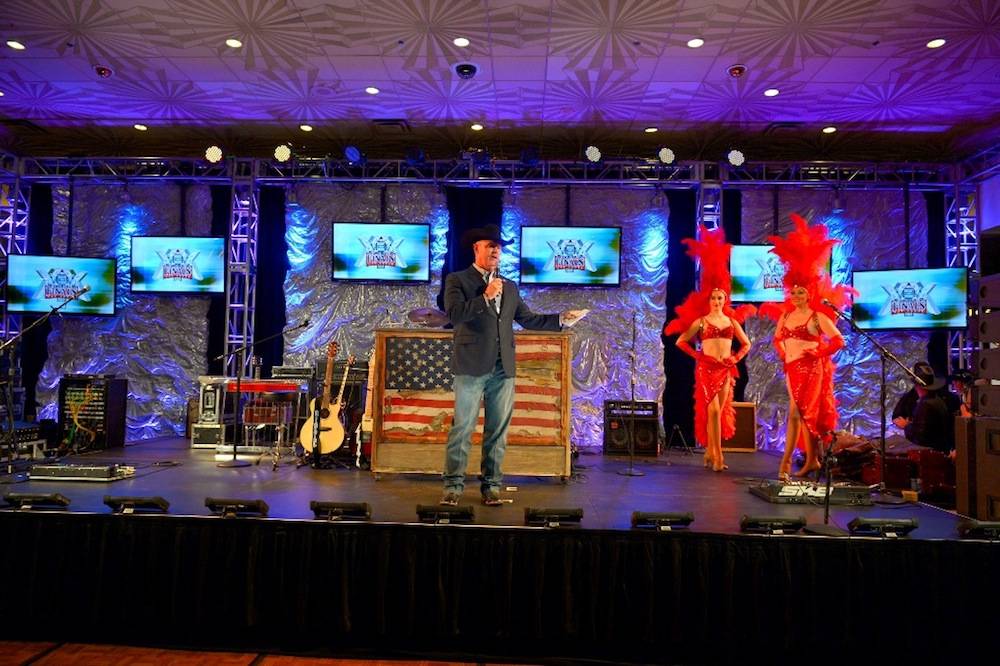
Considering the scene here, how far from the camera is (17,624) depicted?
3.77 metres

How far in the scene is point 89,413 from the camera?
808 centimetres

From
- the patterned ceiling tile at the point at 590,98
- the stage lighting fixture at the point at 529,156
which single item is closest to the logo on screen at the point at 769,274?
the patterned ceiling tile at the point at 590,98

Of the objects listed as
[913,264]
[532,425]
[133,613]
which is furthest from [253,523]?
[913,264]

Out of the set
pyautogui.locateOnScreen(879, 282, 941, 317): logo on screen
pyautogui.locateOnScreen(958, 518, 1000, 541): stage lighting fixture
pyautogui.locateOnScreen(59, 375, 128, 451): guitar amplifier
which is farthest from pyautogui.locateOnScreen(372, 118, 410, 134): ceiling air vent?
pyautogui.locateOnScreen(958, 518, 1000, 541): stage lighting fixture

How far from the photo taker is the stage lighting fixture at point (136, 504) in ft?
12.7

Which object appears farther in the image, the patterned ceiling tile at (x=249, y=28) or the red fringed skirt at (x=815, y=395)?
the patterned ceiling tile at (x=249, y=28)

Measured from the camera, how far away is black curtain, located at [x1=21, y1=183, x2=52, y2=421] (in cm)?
1067

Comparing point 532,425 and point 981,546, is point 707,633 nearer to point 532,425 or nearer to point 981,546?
point 981,546

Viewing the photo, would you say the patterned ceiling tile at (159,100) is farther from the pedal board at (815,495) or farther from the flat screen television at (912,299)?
the flat screen television at (912,299)

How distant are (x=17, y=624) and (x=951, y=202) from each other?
1298 centimetres

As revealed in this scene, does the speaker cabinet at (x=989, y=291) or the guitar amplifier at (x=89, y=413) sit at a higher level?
the speaker cabinet at (x=989, y=291)

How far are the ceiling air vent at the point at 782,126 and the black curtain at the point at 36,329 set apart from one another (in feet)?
39.7

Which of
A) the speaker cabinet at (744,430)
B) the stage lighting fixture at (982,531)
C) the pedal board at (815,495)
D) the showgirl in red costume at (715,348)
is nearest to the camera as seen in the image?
the stage lighting fixture at (982,531)

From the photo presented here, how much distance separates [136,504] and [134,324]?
8118mm
